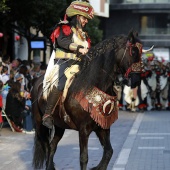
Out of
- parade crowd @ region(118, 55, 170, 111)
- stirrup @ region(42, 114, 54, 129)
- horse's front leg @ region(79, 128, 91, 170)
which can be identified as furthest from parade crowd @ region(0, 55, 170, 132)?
horse's front leg @ region(79, 128, 91, 170)

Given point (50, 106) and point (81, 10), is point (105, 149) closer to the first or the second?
point (50, 106)

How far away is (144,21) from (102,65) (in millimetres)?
72620

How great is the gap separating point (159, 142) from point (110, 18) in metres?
66.0

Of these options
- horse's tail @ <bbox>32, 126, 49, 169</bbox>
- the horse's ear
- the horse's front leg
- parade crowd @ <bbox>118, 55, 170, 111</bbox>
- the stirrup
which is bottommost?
parade crowd @ <bbox>118, 55, 170, 111</bbox>

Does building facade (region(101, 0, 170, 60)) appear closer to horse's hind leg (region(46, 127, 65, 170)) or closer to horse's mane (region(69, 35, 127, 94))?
horse's hind leg (region(46, 127, 65, 170))

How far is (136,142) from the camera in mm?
15852

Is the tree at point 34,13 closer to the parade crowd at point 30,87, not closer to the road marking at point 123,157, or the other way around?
the parade crowd at point 30,87

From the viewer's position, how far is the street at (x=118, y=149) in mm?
12102

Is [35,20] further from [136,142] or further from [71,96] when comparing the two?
[71,96]

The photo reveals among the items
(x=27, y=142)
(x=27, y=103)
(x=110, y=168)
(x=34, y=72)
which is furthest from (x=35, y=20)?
(x=110, y=168)

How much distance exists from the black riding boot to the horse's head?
1144 millimetres

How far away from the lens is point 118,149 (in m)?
14.5

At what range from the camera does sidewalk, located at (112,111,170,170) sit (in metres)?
A: 12.0

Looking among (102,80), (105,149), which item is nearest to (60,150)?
(105,149)
